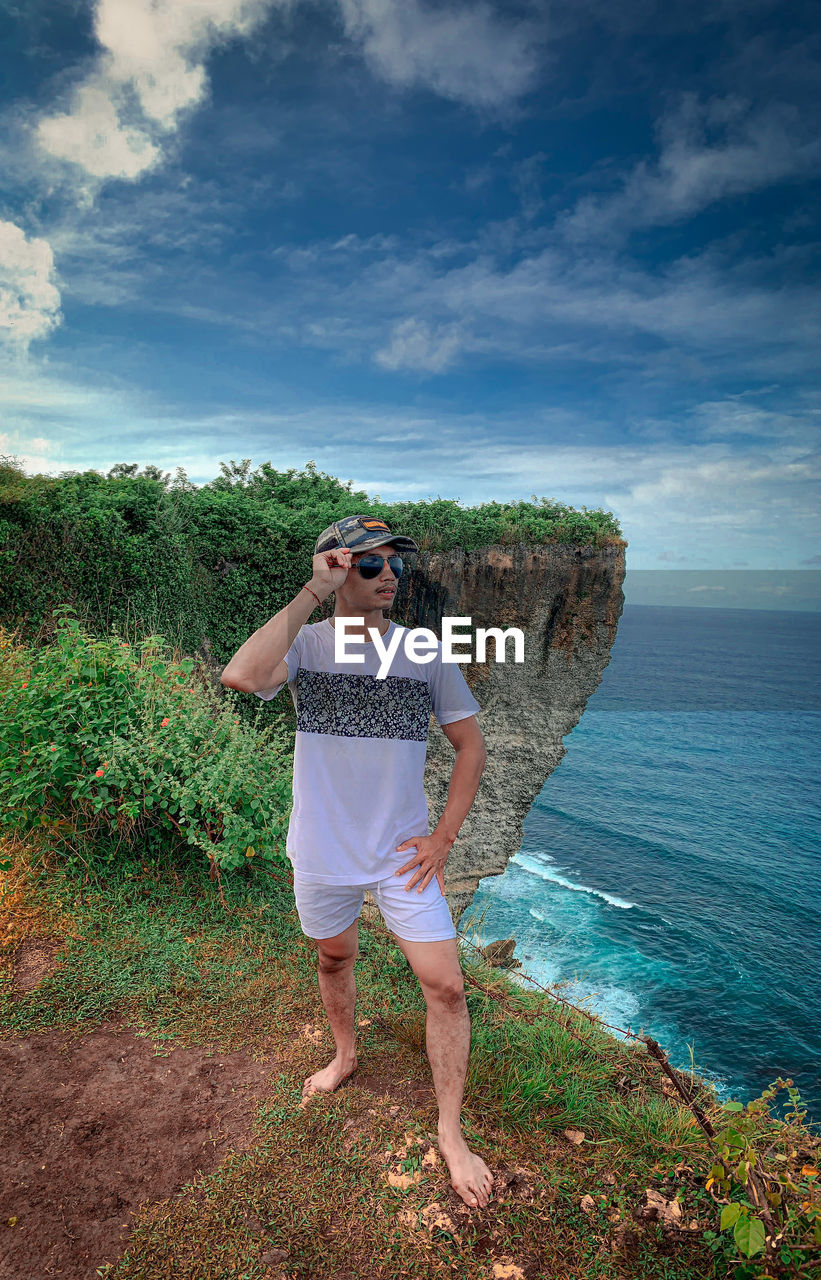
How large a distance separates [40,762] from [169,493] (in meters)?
5.99

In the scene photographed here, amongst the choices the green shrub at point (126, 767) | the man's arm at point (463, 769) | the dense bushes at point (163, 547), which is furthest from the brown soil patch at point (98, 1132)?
the dense bushes at point (163, 547)

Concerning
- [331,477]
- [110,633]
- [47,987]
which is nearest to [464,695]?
[47,987]

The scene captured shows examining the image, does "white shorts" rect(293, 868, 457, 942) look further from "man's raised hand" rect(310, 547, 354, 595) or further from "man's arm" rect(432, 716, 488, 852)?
"man's raised hand" rect(310, 547, 354, 595)

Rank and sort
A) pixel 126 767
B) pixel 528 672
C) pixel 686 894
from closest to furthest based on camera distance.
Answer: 1. pixel 126 767
2. pixel 528 672
3. pixel 686 894

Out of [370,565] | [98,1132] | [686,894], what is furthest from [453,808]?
[686,894]

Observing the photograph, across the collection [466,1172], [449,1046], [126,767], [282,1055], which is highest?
[126,767]

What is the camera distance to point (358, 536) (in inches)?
97.6

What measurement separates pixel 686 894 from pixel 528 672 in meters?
20.1

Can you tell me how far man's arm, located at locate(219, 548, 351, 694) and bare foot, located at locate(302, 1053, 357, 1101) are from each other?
74.4 inches

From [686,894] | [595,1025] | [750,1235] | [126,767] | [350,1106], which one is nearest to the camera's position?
[750,1235]

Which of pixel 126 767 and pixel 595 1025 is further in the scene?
pixel 126 767

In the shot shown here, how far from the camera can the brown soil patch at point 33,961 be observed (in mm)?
3668

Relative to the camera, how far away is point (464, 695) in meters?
2.60

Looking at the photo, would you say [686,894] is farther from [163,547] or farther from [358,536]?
[358,536]
